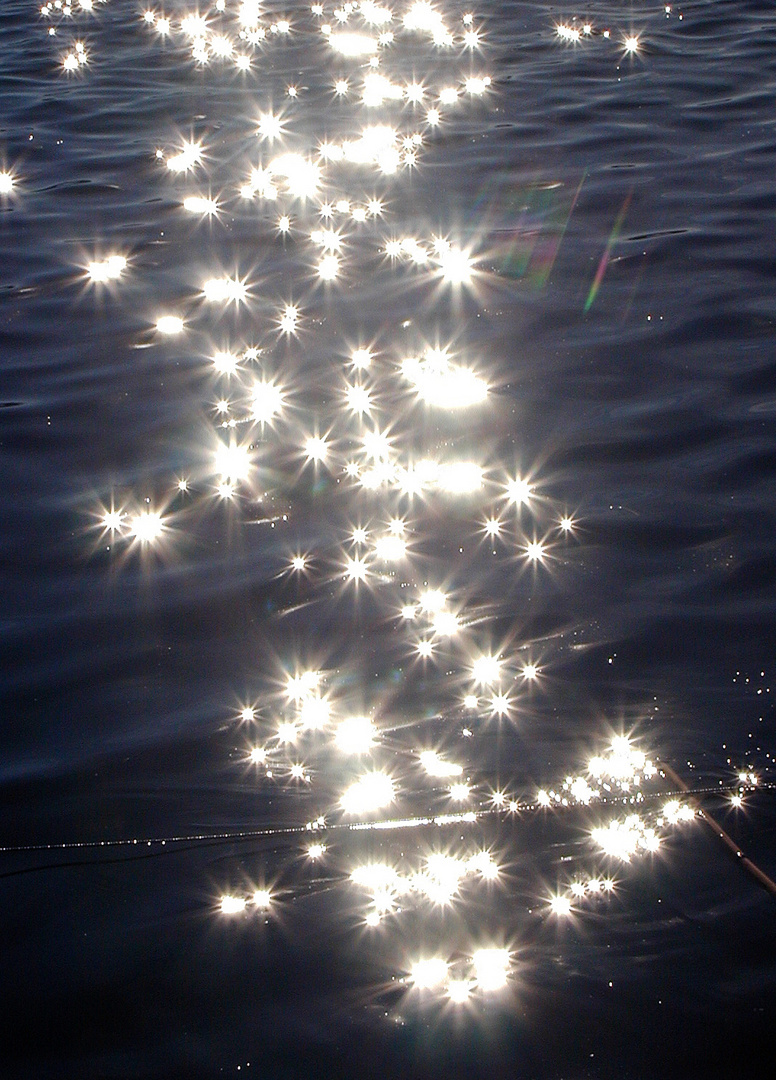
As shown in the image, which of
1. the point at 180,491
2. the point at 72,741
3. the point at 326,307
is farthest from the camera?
the point at 326,307

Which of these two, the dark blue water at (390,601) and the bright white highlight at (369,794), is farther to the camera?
the bright white highlight at (369,794)

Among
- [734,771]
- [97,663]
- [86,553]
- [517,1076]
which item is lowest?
[517,1076]

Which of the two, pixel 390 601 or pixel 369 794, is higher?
pixel 390 601

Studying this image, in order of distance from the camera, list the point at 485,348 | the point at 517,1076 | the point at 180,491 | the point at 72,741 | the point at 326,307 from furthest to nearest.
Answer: the point at 326,307 < the point at 485,348 < the point at 180,491 < the point at 72,741 < the point at 517,1076

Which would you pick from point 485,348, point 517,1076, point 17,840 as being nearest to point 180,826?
point 17,840

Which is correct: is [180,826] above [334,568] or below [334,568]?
below

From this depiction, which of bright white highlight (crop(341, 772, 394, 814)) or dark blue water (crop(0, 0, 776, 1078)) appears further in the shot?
bright white highlight (crop(341, 772, 394, 814))

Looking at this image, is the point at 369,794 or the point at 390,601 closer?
the point at 369,794

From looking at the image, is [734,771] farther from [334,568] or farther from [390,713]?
[334,568]
